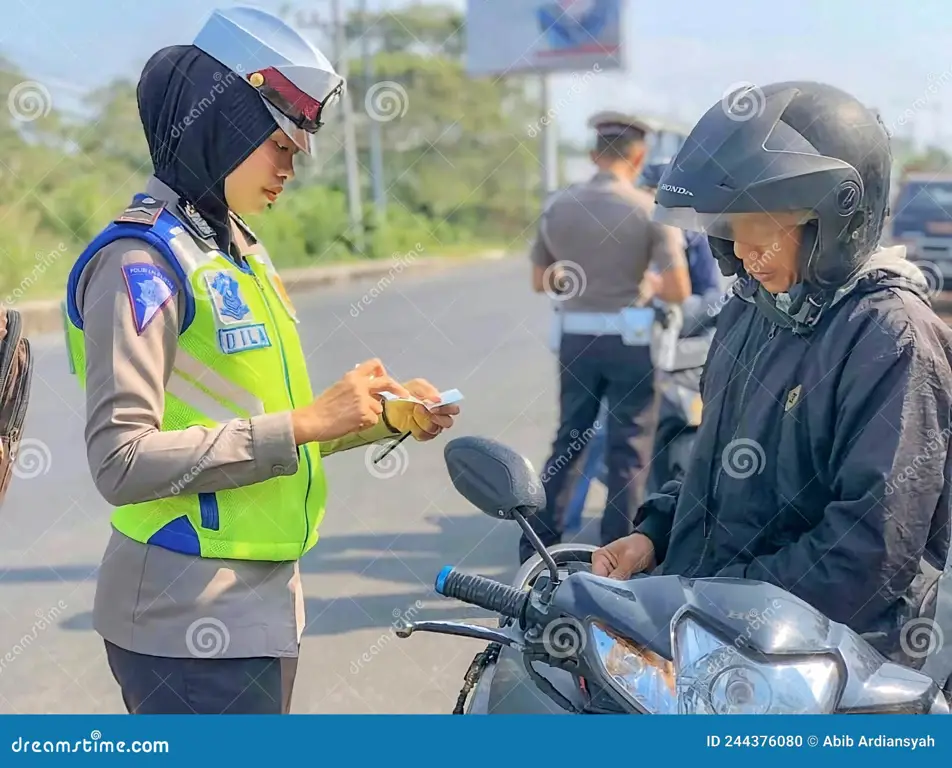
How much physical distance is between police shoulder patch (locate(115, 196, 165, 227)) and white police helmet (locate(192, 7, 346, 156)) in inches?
9.7

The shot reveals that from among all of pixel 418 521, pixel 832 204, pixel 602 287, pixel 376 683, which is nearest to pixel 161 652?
pixel 832 204

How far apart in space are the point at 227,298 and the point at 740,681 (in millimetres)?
997

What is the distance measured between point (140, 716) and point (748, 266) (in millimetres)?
1296

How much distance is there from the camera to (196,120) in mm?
1810

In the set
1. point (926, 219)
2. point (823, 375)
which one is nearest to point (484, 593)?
point (823, 375)

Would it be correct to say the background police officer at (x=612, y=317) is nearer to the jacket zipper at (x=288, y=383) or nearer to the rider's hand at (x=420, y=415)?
the rider's hand at (x=420, y=415)

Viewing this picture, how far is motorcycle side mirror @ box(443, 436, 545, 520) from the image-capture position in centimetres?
161

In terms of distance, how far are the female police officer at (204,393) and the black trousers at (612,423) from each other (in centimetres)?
282

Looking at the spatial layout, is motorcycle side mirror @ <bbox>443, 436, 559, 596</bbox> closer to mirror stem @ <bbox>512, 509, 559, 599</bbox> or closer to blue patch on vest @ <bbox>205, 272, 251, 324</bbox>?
mirror stem @ <bbox>512, 509, 559, 599</bbox>
